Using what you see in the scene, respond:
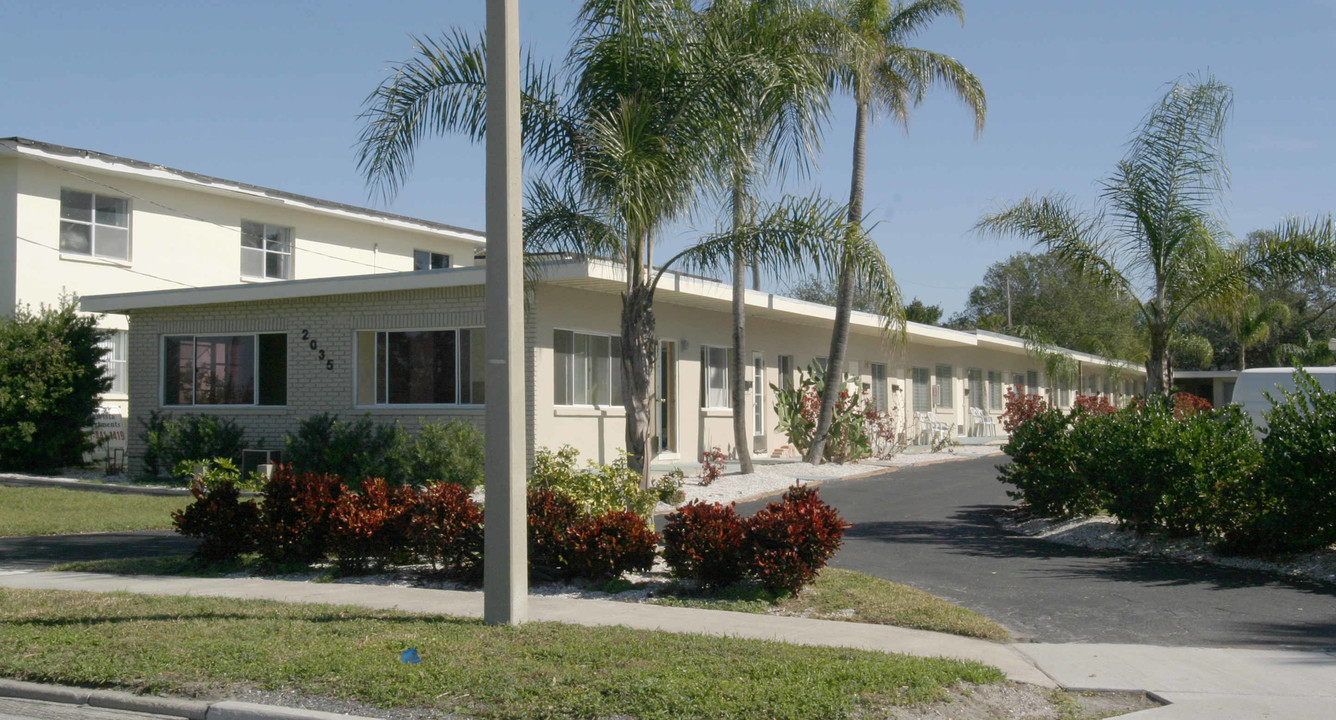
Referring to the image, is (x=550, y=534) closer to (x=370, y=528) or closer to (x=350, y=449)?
(x=370, y=528)

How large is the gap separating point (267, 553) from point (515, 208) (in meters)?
5.06

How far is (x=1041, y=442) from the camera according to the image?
520 inches

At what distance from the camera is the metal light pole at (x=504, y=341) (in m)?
7.35

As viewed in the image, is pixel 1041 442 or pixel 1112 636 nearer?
pixel 1112 636

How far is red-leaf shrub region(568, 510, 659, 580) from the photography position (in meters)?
9.48

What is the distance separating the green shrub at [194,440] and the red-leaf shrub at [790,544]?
42.6 ft

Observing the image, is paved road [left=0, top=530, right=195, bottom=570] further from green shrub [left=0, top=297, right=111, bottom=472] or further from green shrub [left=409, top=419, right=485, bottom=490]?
green shrub [left=0, top=297, right=111, bottom=472]

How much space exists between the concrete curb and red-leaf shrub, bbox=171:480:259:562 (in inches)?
158

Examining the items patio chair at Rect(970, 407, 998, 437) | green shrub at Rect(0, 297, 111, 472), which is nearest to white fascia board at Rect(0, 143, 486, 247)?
green shrub at Rect(0, 297, 111, 472)

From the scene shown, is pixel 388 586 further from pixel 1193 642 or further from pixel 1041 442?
pixel 1041 442

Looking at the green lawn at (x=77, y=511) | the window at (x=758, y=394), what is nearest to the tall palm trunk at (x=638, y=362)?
the green lawn at (x=77, y=511)

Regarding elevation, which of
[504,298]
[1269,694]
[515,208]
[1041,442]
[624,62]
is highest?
[624,62]

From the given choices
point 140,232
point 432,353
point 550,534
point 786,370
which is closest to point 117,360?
point 140,232

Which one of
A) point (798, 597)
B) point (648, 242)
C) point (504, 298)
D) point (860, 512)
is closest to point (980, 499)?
point (860, 512)
